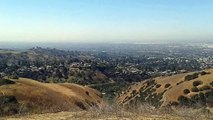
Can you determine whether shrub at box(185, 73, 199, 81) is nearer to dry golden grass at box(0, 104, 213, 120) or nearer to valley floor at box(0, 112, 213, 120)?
dry golden grass at box(0, 104, 213, 120)

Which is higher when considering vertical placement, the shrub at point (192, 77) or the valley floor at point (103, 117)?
the valley floor at point (103, 117)

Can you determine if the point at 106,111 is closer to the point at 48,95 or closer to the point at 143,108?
the point at 143,108

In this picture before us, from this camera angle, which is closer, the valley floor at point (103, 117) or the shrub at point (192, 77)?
the valley floor at point (103, 117)

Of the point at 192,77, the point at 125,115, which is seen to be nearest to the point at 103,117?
the point at 125,115

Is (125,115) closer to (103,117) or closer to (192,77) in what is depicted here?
(103,117)

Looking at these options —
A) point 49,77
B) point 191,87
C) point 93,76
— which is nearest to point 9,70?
point 49,77

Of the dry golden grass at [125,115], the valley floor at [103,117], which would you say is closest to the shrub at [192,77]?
the dry golden grass at [125,115]

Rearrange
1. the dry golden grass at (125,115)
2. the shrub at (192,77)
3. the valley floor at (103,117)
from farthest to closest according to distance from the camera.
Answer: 1. the shrub at (192,77)
2. the dry golden grass at (125,115)
3. the valley floor at (103,117)

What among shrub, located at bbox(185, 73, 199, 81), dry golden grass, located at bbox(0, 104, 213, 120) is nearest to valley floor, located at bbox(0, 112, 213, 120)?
dry golden grass, located at bbox(0, 104, 213, 120)

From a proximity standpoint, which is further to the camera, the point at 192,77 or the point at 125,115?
the point at 192,77

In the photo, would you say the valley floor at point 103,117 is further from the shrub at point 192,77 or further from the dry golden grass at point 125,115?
the shrub at point 192,77

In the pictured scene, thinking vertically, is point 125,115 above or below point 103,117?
above
